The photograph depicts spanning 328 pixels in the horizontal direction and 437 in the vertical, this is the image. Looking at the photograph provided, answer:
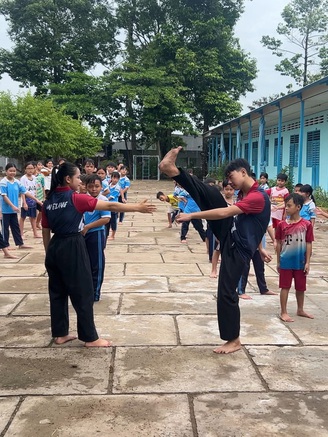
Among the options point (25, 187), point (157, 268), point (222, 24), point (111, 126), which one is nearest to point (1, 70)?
point (111, 126)

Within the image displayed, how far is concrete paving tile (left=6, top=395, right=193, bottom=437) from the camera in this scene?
104 inches

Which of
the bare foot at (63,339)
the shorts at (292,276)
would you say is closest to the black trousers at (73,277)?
the bare foot at (63,339)

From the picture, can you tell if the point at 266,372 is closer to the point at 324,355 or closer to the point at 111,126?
the point at 324,355

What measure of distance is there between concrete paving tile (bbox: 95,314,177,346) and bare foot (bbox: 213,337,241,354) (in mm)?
401

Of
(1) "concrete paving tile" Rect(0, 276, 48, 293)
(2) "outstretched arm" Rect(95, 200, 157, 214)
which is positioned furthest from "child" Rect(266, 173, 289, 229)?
(2) "outstretched arm" Rect(95, 200, 157, 214)

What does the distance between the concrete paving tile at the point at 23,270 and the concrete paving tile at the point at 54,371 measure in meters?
2.88

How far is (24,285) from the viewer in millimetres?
5973

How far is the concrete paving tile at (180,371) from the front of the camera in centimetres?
320

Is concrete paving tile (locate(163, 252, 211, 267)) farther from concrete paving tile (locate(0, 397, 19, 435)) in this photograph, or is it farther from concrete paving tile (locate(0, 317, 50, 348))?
concrete paving tile (locate(0, 397, 19, 435))

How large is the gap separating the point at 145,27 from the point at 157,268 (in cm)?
2862

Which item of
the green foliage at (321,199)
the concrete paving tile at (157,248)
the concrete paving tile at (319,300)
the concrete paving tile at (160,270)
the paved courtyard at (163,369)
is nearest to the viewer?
the paved courtyard at (163,369)

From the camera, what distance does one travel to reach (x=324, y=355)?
3.80 m

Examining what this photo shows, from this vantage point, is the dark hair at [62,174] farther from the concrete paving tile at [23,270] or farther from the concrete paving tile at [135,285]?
the concrete paving tile at [23,270]

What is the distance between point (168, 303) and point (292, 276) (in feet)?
4.45
